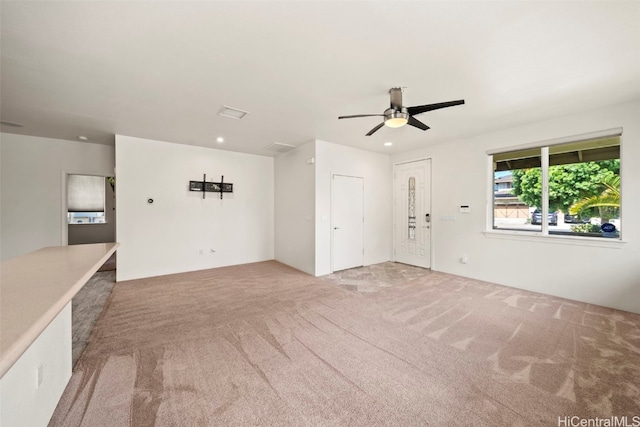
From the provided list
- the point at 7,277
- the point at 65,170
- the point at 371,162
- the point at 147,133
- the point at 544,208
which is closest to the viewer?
the point at 7,277

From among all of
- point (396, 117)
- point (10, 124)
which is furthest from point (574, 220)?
point (10, 124)

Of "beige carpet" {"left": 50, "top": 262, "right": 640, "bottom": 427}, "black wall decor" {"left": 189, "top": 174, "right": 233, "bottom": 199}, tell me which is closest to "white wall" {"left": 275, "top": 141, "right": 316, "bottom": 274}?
"black wall decor" {"left": 189, "top": 174, "right": 233, "bottom": 199}

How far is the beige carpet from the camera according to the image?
5.43 ft

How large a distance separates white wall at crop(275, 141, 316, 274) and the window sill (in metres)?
3.32

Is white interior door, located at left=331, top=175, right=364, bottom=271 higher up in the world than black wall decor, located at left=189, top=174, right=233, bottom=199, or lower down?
lower down

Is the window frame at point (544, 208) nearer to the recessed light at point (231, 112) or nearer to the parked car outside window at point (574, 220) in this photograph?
the parked car outside window at point (574, 220)

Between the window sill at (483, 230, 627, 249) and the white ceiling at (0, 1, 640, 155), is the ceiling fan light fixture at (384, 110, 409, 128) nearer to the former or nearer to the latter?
the white ceiling at (0, 1, 640, 155)

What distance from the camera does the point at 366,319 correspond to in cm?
301

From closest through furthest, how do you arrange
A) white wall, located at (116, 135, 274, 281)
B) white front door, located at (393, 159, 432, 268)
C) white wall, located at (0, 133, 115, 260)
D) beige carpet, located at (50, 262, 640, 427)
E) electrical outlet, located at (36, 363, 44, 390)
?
electrical outlet, located at (36, 363, 44, 390) < beige carpet, located at (50, 262, 640, 427) < white wall, located at (0, 133, 115, 260) < white wall, located at (116, 135, 274, 281) < white front door, located at (393, 159, 432, 268)

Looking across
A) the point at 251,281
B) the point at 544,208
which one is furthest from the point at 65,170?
the point at 544,208

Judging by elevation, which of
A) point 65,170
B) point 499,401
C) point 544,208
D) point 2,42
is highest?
point 2,42

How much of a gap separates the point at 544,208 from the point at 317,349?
13.8 ft

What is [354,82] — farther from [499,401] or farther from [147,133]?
[147,133]

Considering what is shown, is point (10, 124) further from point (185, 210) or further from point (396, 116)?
point (396, 116)
